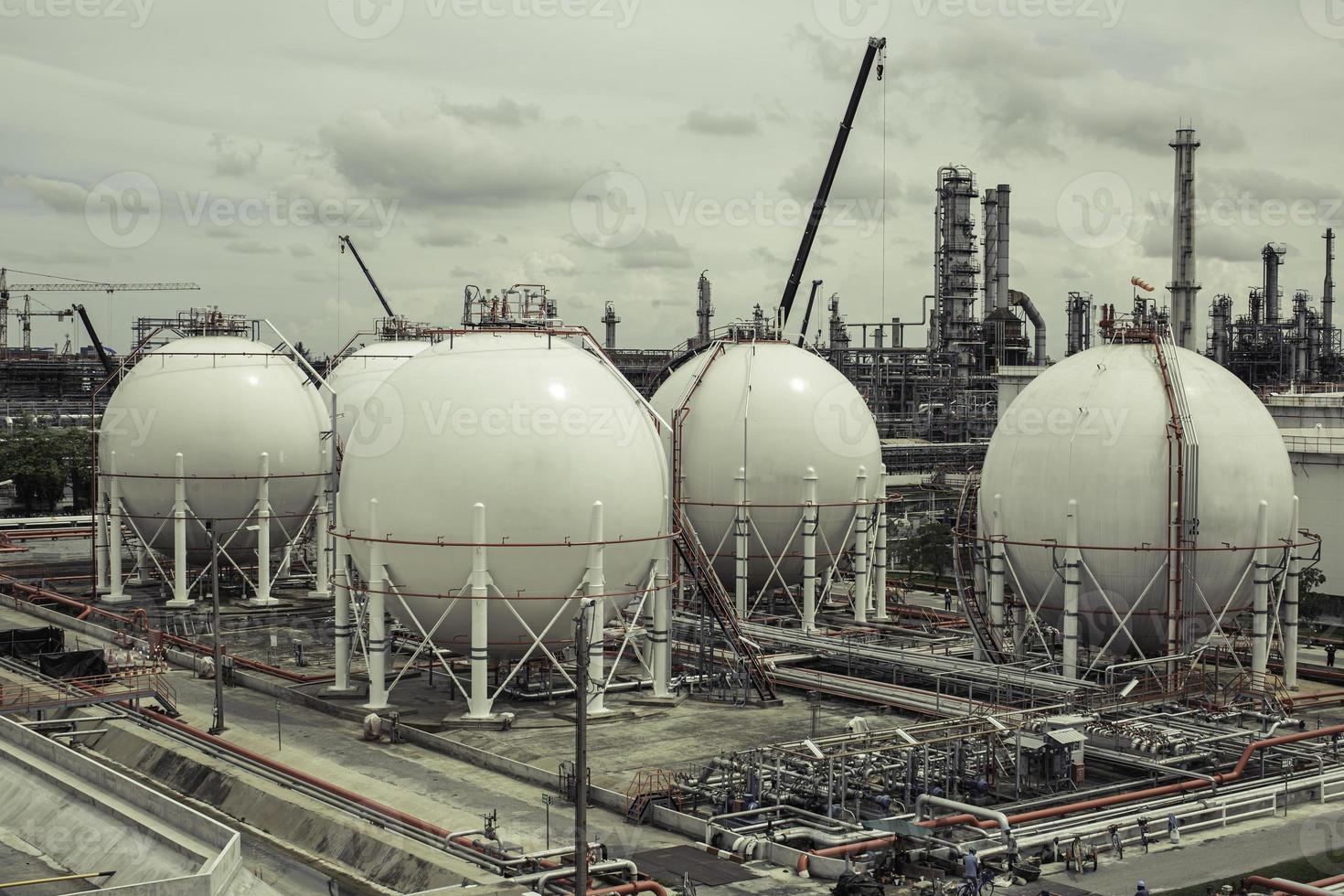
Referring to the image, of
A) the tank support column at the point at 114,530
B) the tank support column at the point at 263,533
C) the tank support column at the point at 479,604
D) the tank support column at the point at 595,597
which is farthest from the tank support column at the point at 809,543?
the tank support column at the point at 114,530

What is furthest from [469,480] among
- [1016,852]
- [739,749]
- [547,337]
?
[1016,852]

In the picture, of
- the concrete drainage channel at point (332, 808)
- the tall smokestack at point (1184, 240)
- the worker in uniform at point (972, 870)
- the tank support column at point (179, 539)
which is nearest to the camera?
the worker in uniform at point (972, 870)

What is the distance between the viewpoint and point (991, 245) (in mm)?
88938

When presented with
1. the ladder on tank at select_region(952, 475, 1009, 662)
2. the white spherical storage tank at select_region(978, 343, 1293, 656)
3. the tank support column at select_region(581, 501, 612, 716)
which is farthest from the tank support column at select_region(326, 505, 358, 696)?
the white spherical storage tank at select_region(978, 343, 1293, 656)

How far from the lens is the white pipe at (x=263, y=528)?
51.6m

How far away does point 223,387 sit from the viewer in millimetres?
52125

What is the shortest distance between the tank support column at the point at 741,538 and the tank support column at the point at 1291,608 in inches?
630

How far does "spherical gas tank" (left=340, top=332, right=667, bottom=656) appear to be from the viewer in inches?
1331

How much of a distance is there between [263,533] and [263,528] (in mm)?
191

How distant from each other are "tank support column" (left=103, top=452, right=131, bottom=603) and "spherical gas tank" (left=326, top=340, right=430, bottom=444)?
817 centimetres

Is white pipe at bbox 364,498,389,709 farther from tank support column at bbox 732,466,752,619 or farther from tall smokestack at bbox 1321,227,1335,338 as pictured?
tall smokestack at bbox 1321,227,1335,338

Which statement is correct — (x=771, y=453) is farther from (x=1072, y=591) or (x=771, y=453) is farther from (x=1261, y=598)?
(x=1261, y=598)

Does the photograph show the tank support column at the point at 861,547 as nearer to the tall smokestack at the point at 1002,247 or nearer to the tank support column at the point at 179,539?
the tank support column at the point at 179,539

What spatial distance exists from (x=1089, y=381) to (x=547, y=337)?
1381cm
